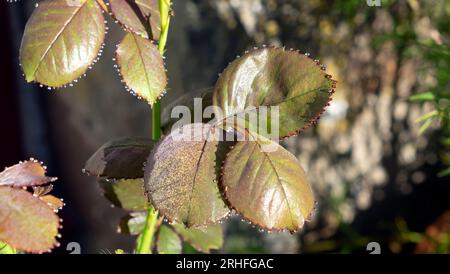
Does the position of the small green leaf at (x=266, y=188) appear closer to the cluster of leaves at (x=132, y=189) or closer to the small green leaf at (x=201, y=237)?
the cluster of leaves at (x=132, y=189)

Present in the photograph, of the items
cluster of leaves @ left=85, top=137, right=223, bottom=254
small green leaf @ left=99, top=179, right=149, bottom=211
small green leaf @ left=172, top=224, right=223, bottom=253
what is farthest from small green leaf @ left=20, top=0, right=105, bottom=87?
small green leaf @ left=172, top=224, right=223, bottom=253

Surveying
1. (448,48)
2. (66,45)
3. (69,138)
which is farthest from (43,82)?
(69,138)

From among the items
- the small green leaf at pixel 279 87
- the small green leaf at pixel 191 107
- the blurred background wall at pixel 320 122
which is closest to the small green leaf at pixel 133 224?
the small green leaf at pixel 191 107

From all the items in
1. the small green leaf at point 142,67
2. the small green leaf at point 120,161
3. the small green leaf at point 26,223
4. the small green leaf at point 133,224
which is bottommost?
the small green leaf at point 133,224

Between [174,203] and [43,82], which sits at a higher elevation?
[43,82]

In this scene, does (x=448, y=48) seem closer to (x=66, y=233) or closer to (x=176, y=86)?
(x=176, y=86)

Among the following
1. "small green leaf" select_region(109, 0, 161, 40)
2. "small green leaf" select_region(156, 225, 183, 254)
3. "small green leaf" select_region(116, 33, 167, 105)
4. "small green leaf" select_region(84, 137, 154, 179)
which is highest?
"small green leaf" select_region(109, 0, 161, 40)

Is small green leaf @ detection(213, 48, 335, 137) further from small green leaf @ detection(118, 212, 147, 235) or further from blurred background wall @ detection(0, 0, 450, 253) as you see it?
blurred background wall @ detection(0, 0, 450, 253)
